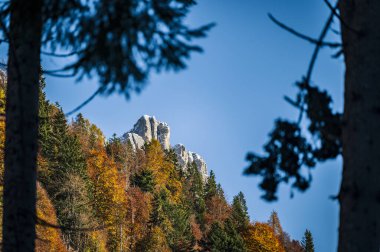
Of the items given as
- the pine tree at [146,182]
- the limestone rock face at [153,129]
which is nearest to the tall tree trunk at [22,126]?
the pine tree at [146,182]

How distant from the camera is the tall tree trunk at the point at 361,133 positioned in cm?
349

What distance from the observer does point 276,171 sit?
6.49 metres

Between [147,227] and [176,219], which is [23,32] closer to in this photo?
[147,227]

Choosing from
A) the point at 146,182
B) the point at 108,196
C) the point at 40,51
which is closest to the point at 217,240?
the point at 108,196

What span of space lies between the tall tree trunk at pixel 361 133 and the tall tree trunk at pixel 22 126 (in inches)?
120

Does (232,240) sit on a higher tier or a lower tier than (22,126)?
higher

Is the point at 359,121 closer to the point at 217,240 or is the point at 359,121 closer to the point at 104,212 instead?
the point at 217,240

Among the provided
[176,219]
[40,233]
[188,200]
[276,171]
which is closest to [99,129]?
[188,200]

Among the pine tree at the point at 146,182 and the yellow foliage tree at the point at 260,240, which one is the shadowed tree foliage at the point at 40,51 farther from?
the pine tree at the point at 146,182

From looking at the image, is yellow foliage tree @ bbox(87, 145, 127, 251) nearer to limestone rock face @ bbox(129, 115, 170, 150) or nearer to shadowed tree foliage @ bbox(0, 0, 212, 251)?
shadowed tree foliage @ bbox(0, 0, 212, 251)

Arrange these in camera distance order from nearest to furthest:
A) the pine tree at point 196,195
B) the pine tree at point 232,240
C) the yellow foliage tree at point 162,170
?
the pine tree at point 232,240, the pine tree at point 196,195, the yellow foliage tree at point 162,170

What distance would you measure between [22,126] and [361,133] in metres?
3.30

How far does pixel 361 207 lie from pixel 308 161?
2.81m

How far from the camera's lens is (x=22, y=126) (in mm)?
4262
